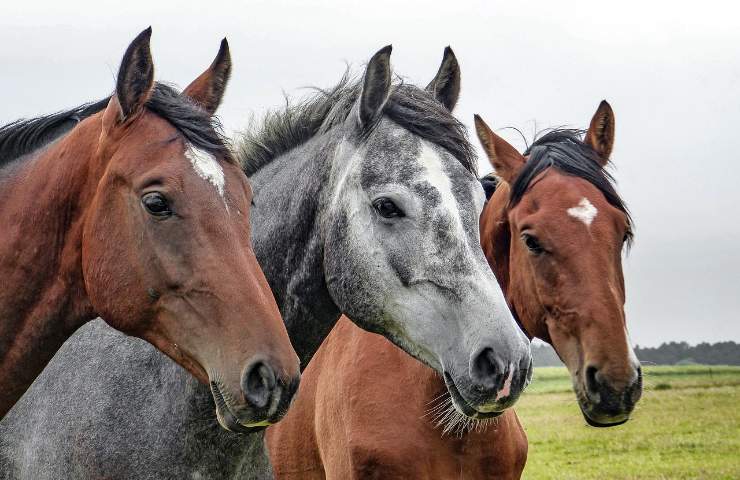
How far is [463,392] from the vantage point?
13.8 feet

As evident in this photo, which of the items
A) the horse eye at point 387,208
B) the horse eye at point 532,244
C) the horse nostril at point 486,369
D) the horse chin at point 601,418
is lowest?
the horse chin at point 601,418

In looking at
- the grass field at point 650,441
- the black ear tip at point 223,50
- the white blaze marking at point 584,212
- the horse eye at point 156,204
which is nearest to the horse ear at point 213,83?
the black ear tip at point 223,50

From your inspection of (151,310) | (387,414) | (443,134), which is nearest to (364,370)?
(387,414)

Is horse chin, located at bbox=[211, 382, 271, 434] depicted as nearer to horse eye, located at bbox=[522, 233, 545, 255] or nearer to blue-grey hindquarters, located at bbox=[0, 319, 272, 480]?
blue-grey hindquarters, located at bbox=[0, 319, 272, 480]

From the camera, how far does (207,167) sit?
393cm

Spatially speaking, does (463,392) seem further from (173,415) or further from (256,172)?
(256,172)

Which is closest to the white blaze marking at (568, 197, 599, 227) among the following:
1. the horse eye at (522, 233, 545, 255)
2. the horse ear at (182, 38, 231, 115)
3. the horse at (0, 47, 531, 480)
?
the horse eye at (522, 233, 545, 255)

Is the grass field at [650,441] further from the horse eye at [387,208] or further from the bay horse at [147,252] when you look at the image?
the bay horse at [147,252]

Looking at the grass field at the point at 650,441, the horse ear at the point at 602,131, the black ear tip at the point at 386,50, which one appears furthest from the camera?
the grass field at the point at 650,441

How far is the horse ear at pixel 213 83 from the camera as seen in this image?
468 centimetres

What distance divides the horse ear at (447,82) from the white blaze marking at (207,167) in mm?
2086

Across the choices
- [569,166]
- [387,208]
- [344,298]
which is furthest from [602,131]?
[344,298]

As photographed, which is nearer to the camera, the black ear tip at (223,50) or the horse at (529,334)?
the black ear tip at (223,50)

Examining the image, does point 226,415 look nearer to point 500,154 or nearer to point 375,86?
point 375,86
